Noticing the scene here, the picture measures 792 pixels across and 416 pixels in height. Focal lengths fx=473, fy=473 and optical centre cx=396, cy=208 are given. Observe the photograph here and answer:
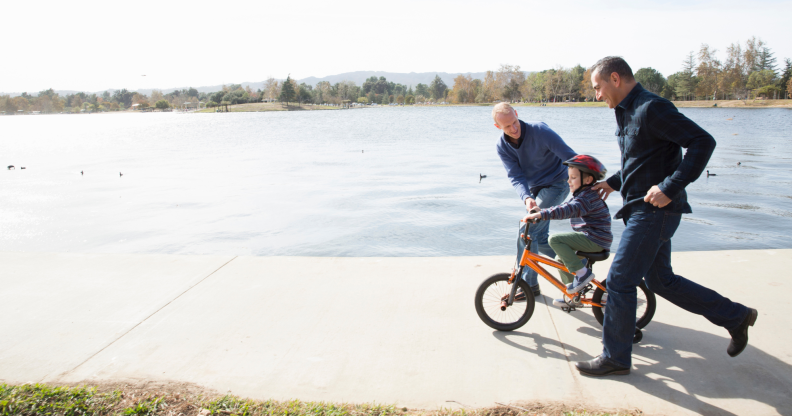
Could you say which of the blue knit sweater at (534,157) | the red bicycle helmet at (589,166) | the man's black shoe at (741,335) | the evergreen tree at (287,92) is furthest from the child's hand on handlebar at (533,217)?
the evergreen tree at (287,92)

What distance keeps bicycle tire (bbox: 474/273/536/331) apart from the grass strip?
Answer: 1.05 m

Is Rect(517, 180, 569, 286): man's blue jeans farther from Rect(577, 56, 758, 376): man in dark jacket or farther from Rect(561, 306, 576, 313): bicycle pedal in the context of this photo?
Rect(577, 56, 758, 376): man in dark jacket

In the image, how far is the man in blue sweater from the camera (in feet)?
14.2

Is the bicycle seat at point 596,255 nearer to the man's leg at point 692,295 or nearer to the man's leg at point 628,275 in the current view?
the man's leg at point 692,295

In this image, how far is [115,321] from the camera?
4.05 metres

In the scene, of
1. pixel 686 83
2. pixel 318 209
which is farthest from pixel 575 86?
pixel 318 209

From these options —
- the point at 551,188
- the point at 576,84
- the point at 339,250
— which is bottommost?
the point at 339,250

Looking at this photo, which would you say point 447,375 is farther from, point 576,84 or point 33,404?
point 576,84

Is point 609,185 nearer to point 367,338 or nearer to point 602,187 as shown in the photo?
point 602,187

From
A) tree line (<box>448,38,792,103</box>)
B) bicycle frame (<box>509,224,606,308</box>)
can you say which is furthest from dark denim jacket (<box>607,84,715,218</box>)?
tree line (<box>448,38,792,103</box>)

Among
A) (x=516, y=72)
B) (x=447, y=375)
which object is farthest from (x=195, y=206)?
(x=516, y=72)

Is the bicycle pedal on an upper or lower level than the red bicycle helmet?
lower

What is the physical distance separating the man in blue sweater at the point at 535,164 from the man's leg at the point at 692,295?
1.20 meters

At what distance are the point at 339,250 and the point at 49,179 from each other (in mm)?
16052
